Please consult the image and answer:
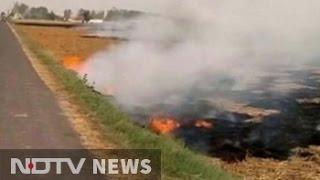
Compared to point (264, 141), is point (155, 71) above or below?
above

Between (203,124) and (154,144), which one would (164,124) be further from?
(154,144)

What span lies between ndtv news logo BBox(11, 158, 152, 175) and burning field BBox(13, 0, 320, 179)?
4.36 meters

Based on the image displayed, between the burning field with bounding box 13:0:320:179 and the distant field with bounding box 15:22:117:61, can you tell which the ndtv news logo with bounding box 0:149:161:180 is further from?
the distant field with bounding box 15:22:117:61

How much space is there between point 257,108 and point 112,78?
9.05 meters

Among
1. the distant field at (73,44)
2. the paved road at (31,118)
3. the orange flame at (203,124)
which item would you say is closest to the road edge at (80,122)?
the paved road at (31,118)

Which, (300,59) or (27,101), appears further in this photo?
(300,59)

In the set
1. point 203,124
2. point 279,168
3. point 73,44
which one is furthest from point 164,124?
point 73,44

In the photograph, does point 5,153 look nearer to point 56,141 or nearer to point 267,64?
point 56,141

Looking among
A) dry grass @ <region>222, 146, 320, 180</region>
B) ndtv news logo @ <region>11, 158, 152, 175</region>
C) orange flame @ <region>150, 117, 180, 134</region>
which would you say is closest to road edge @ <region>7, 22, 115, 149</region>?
ndtv news logo @ <region>11, 158, 152, 175</region>

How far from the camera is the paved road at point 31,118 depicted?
11.3 meters

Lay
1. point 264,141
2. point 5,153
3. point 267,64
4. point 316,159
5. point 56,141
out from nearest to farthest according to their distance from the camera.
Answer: point 5,153 < point 56,141 < point 316,159 < point 264,141 < point 267,64

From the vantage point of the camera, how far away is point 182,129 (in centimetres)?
1888

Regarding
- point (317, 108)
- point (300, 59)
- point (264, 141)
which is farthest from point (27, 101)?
point (300, 59)

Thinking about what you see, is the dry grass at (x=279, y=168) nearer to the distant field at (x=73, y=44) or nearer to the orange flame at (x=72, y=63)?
the orange flame at (x=72, y=63)
